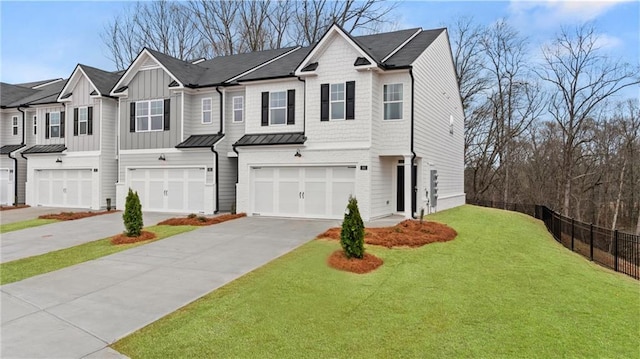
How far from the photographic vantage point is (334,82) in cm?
1574

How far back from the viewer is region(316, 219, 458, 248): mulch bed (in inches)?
416

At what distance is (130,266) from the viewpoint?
9133 mm

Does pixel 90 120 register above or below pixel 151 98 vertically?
below

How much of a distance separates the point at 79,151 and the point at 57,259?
13453mm

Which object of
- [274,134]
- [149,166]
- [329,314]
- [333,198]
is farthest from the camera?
[149,166]

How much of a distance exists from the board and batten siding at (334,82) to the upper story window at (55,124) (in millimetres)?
15959

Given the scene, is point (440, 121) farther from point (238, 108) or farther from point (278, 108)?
point (238, 108)

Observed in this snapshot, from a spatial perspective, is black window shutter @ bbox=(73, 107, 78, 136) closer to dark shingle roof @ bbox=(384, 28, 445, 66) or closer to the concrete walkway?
the concrete walkway

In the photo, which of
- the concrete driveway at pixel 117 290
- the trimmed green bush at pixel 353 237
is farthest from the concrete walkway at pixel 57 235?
the trimmed green bush at pixel 353 237

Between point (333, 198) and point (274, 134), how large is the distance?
388 centimetres

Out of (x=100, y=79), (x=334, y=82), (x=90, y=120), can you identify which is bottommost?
(x=90, y=120)

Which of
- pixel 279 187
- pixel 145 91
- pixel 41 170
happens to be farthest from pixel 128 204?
pixel 41 170

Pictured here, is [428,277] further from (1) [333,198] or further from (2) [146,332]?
(1) [333,198]

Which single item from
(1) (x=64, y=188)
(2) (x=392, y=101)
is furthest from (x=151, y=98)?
(2) (x=392, y=101)
